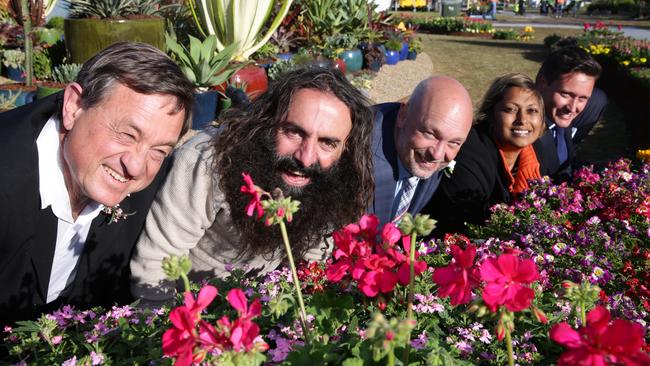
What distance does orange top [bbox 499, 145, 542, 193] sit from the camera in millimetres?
3477

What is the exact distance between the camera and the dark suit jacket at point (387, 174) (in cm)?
305

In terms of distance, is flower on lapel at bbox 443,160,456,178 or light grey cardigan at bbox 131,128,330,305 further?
flower on lapel at bbox 443,160,456,178

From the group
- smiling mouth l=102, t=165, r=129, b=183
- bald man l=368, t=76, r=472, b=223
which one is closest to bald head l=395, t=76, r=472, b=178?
bald man l=368, t=76, r=472, b=223

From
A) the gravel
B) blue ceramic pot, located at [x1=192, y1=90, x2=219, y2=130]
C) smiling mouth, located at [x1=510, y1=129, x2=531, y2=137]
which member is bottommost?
the gravel

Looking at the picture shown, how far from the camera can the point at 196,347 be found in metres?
0.82

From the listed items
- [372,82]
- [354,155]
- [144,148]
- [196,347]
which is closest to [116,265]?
[144,148]

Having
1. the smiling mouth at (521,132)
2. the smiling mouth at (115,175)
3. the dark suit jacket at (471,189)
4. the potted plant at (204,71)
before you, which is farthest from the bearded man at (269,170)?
the potted plant at (204,71)

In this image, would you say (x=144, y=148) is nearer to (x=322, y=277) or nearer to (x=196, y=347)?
(x=322, y=277)

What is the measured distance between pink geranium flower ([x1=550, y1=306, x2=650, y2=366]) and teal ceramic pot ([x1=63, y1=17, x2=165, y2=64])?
6.55 m

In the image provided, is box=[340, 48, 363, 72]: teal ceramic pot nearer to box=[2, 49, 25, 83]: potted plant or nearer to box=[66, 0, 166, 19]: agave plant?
box=[66, 0, 166, 19]: agave plant

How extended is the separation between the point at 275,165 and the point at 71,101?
804mm

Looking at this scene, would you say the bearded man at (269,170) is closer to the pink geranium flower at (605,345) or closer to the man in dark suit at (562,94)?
the pink geranium flower at (605,345)

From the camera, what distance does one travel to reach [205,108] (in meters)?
6.06

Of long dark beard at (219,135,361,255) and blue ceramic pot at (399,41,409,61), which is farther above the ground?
long dark beard at (219,135,361,255)
